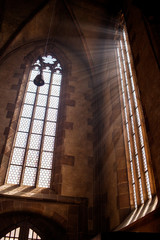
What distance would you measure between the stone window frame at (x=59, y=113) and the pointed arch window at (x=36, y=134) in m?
0.13

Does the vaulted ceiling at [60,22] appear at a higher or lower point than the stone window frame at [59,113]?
higher

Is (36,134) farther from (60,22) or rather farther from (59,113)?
(60,22)

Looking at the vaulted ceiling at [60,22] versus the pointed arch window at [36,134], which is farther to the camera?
the vaulted ceiling at [60,22]

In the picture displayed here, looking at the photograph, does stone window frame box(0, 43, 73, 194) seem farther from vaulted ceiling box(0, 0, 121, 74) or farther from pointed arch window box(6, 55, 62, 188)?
vaulted ceiling box(0, 0, 121, 74)

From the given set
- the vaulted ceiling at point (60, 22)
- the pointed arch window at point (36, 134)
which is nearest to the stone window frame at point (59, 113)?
the pointed arch window at point (36, 134)

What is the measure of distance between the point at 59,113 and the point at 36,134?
109 centimetres

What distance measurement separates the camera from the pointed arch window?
268 inches

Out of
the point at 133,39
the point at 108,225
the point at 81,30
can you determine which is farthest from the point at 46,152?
the point at 81,30

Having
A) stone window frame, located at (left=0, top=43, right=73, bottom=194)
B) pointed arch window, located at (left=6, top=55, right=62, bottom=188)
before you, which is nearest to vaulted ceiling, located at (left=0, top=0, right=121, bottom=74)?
stone window frame, located at (left=0, top=43, right=73, bottom=194)

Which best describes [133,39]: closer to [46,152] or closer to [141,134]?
[141,134]

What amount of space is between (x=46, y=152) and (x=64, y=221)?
2026mm

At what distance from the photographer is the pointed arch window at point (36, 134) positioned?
6.82 metres

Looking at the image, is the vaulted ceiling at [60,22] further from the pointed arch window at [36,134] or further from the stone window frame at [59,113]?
the pointed arch window at [36,134]

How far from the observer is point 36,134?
7.57 meters
